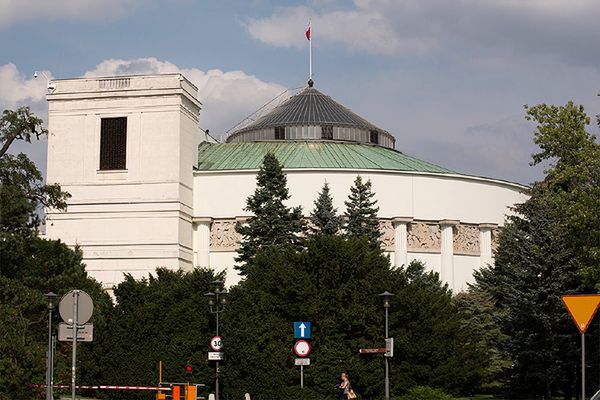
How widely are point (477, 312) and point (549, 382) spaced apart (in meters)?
19.1

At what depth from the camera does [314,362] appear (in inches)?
1564

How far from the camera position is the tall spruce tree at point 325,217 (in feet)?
217

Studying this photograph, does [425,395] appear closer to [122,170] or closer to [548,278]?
[548,278]

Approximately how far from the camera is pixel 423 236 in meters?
77.2

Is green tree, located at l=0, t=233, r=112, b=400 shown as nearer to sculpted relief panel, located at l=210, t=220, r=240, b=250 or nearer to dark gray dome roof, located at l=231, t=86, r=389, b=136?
sculpted relief panel, located at l=210, t=220, r=240, b=250

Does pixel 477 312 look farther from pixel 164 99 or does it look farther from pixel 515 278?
pixel 164 99

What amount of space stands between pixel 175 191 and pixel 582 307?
184ft

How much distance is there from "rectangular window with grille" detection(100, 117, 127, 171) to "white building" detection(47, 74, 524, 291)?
0.21 ft

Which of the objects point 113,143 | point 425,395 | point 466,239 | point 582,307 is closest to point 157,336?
point 425,395

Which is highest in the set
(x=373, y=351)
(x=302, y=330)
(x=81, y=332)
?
(x=302, y=330)

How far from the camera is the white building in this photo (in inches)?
2891

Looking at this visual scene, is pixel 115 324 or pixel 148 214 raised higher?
pixel 148 214

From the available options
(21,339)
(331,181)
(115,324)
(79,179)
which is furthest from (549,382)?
(79,179)

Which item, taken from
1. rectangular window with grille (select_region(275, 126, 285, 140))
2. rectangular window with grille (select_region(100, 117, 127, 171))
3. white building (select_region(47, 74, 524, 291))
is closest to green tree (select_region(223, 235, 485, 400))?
white building (select_region(47, 74, 524, 291))
